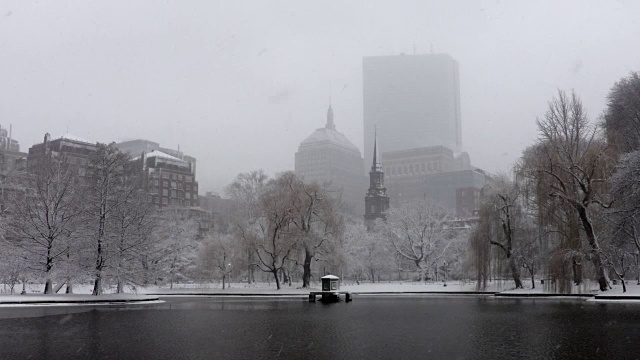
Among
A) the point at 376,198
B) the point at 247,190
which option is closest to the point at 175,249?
the point at 247,190

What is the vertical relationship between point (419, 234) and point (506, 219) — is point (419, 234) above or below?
below

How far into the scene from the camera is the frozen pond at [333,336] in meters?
15.0

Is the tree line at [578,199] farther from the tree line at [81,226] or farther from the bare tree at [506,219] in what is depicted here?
the tree line at [81,226]

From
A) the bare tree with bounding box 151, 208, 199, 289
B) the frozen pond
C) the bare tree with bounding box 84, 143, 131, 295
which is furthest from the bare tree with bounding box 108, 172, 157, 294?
the frozen pond

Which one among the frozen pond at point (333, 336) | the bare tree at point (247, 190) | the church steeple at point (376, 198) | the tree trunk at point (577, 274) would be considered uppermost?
the church steeple at point (376, 198)

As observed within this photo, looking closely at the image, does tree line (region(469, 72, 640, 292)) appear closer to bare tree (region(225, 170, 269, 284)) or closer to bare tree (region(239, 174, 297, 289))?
bare tree (region(239, 174, 297, 289))

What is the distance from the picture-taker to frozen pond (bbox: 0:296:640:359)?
15.0 metres

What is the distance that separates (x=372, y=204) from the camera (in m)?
168

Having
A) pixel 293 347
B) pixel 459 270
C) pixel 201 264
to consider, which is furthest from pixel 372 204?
pixel 293 347

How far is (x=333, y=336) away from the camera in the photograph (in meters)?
19.2

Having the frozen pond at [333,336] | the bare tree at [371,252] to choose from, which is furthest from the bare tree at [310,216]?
the frozen pond at [333,336]

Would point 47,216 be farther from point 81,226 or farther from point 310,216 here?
point 310,216

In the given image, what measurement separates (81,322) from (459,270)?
64930 millimetres

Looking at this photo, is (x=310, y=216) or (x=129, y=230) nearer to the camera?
(x=129, y=230)
